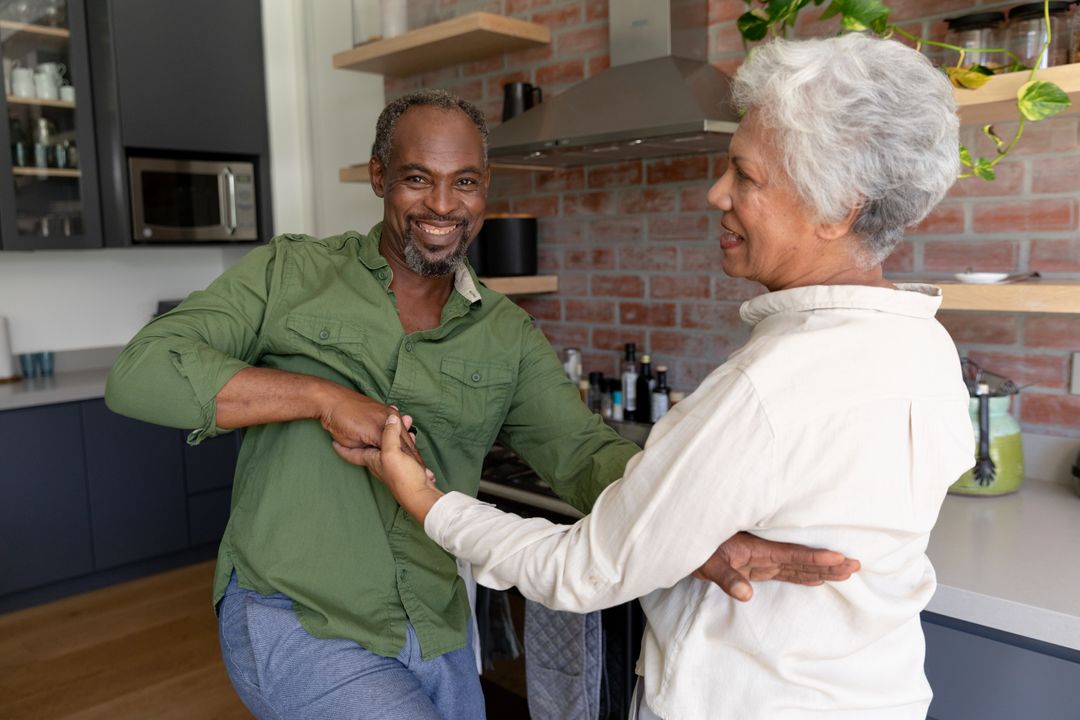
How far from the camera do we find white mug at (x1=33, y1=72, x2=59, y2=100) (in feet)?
10.6

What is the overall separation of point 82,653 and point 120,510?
1.90 feet

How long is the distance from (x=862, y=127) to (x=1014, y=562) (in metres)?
0.94

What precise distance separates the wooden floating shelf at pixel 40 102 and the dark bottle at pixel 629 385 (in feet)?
7.65

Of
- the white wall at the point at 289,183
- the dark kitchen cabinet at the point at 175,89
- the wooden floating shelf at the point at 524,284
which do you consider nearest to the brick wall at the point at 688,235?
the wooden floating shelf at the point at 524,284

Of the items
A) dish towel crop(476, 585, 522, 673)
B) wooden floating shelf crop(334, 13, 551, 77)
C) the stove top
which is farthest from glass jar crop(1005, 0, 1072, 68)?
dish towel crop(476, 585, 522, 673)

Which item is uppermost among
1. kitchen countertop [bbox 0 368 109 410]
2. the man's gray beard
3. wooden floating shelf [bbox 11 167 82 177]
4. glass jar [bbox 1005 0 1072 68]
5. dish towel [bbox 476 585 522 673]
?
glass jar [bbox 1005 0 1072 68]

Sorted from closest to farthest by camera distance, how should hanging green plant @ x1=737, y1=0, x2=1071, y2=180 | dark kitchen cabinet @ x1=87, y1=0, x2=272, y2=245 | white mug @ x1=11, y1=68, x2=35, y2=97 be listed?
hanging green plant @ x1=737, y1=0, x2=1071, y2=180 < white mug @ x1=11, y1=68, x2=35, y2=97 < dark kitchen cabinet @ x1=87, y1=0, x2=272, y2=245

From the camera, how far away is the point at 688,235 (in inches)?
Answer: 102

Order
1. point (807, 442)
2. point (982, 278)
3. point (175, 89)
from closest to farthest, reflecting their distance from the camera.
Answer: point (807, 442) < point (982, 278) < point (175, 89)

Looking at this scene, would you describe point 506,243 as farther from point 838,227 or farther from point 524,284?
point 838,227

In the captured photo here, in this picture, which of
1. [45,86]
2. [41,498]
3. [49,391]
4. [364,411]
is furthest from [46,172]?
[364,411]

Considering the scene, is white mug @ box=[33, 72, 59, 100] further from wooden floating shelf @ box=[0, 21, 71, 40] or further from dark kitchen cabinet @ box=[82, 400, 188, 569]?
dark kitchen cabinet @ box=[82, 400, 188, 569]

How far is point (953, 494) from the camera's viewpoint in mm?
1878

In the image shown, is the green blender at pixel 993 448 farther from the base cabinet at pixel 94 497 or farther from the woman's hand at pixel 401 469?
the base cabinet at pixel 94 497
